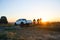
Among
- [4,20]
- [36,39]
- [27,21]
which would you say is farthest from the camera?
[4,20]

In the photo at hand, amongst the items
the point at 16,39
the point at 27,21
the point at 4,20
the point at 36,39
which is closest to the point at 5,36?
the point at 16,39

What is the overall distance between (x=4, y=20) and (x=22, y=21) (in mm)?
11937

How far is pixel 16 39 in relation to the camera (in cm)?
1385

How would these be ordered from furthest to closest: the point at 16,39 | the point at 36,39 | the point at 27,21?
the point at 27,21 < the point at 36,39 < the point at 16,39

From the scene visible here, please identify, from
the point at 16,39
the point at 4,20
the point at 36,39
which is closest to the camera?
the point at 16,39

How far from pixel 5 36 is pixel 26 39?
1908mm

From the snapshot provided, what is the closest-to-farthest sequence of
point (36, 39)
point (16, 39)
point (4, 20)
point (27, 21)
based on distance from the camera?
point (16, 39) → point (36, 39) → point (27, 21) → point (4, 20)

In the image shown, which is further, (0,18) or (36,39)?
(0,18)

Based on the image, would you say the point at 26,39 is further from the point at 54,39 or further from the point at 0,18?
the point at 0,18

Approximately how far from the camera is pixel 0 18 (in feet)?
151

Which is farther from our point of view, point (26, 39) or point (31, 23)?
point (31, 23)

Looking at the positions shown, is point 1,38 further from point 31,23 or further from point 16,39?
point 31,23

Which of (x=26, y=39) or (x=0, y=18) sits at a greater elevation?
(x=0, y=18)

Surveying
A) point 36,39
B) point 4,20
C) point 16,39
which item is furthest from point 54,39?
point 4,20
